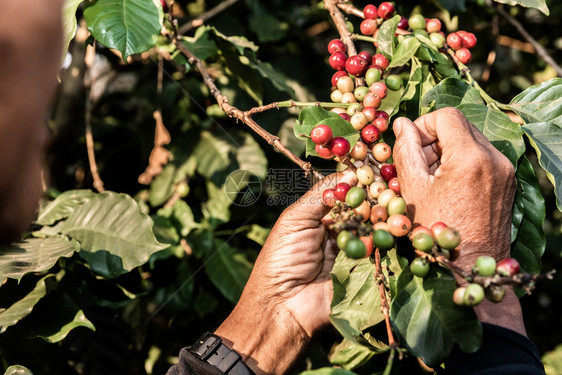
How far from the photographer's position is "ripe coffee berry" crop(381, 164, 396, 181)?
3.81 ft

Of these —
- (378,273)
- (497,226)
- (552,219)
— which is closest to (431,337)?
(378,273)

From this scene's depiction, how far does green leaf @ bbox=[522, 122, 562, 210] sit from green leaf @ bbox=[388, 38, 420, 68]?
1.19 feet

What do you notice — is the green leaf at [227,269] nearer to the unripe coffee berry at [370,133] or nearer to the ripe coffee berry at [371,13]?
the unripe coffee berry at [370,133]

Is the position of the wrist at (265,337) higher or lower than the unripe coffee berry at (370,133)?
lower

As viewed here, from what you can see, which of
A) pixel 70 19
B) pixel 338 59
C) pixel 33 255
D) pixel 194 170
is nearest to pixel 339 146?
pixel 338 59

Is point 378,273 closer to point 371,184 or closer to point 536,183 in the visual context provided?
point 371,184

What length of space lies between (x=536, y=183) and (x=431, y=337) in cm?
54

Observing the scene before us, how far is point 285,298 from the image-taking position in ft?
4.75

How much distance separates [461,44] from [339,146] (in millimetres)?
623

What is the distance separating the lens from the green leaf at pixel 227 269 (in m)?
1.86

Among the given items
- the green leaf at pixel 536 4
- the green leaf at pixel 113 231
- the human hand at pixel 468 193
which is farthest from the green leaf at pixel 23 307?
the green leaf at pixel 536 4

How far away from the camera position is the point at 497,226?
3.42 feet

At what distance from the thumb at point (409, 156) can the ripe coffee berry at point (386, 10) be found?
1.67ft

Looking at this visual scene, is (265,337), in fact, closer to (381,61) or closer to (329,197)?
(329,197)
